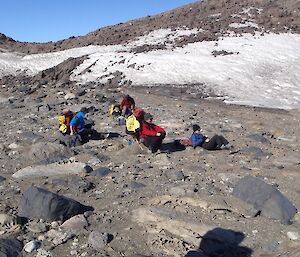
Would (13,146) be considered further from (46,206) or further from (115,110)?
(46,206)

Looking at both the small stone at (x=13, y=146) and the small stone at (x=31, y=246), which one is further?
the small stone at (x=13, y=146)

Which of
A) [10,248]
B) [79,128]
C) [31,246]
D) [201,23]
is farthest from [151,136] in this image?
[201,23]

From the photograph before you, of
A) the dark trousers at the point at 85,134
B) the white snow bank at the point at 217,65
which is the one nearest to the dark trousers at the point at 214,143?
the dark trousers at the point at 85,134

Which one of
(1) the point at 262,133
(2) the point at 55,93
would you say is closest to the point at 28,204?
(1) the point at 262,133

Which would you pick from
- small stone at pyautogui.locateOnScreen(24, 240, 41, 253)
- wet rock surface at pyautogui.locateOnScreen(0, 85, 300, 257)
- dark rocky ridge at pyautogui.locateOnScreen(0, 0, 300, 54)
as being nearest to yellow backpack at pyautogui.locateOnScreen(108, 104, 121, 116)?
wet rock surface at pyautogui.locateOnScreen(0, 85, 300, 257)

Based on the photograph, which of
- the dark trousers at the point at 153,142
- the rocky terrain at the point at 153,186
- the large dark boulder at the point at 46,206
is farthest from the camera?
the dark trousers at the point at 153,142

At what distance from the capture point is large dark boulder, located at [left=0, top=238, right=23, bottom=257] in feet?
21.6

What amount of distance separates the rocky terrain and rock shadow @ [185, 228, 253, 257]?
15 millimetres

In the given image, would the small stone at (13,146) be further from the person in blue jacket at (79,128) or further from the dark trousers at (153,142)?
the dark trousers at (153,142)

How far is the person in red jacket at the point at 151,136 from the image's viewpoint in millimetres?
11711

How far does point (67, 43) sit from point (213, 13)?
1093cm

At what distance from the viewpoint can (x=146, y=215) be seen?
308 inches

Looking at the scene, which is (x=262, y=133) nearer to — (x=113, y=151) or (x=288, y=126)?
(x=288, y=126)

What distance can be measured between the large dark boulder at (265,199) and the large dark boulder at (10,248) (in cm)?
402
